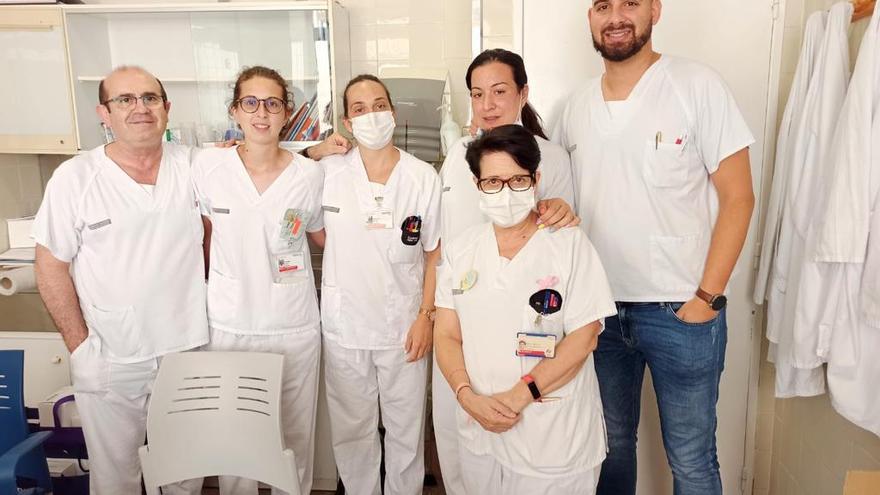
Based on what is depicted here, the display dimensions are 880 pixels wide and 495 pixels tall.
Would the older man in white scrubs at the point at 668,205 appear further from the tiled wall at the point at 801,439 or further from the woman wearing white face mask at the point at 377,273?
the woman wearing white face mask at the point at 377,273

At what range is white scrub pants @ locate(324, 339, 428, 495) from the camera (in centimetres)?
222

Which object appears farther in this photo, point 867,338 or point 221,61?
point 221,61

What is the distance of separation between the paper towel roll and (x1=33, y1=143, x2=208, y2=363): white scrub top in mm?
543

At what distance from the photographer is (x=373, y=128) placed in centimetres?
209

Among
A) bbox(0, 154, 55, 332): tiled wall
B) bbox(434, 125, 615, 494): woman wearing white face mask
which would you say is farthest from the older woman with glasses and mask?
bbox(0, 154, 55, 332): tiled wall

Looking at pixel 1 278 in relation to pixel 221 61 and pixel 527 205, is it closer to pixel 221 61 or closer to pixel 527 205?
pixel 221 61

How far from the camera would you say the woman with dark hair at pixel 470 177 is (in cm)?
184

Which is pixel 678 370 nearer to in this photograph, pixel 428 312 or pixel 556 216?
pixel 556 216

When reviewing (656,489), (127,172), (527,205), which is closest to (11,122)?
(127,172)

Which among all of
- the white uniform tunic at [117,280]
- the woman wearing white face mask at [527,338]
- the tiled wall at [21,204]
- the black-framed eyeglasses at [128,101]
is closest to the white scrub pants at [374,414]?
the white uniform tunic at [117,280]

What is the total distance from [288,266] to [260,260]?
3.9 inches

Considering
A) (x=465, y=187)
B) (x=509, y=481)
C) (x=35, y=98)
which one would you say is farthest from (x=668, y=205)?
(x=35, y=98)

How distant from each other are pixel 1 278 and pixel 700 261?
2.50 meters

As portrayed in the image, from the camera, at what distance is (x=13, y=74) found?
268 cm
